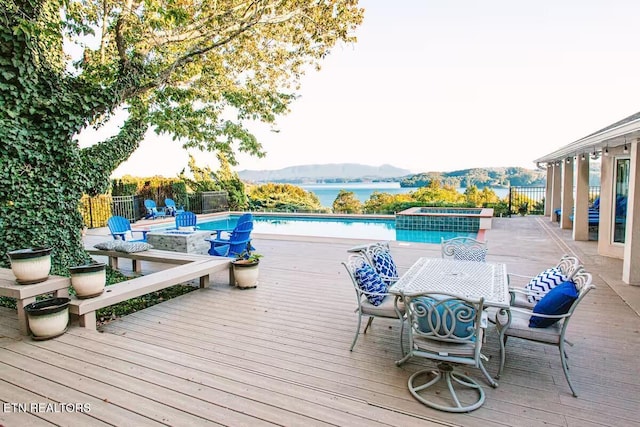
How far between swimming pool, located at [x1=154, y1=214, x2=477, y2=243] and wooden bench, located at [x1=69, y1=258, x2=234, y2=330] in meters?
6.95

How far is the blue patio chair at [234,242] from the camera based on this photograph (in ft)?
21.2

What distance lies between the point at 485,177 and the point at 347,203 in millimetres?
9881

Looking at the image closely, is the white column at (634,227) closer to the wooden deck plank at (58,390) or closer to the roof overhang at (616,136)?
the roof overhang at (616,136)

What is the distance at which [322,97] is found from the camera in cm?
2108

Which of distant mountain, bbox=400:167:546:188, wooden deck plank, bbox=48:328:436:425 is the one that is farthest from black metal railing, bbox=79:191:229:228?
distant mountain, bbox=400:167:546:188

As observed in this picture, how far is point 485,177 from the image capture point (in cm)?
2180

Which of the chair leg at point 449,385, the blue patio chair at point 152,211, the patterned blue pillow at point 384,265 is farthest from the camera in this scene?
the blue patio chair at point 152,211

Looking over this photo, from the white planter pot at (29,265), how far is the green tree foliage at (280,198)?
49.7 feet

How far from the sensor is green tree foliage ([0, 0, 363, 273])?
4.52 m

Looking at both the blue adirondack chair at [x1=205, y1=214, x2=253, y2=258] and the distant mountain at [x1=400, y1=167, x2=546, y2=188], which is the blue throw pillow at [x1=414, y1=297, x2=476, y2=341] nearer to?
the blue adirondack chair at [x1=205, y1=214, x2=253, y2=258]

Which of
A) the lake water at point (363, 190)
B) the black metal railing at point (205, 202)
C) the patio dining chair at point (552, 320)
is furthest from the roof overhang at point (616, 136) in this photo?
the black metal railing at point (205, 202)

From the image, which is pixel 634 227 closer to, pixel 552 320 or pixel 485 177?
pixel 552 320

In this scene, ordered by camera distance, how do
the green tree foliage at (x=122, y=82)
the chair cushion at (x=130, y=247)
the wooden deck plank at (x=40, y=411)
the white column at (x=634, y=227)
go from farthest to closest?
1. the chair cushion at (x=130, y=247)
2. the white column at (x=634, y=227)
3. the green tree foliage at (x=122, y=82)
4. the wooden deck plank at (x=40, y=411)

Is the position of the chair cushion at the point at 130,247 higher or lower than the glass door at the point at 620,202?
lower
